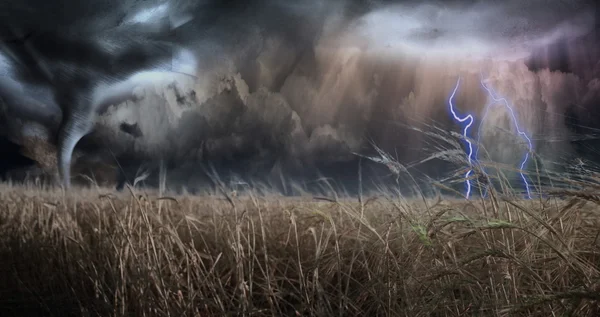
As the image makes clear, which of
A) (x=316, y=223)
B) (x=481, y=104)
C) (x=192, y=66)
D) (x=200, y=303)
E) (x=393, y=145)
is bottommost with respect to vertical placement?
(x=200, y=303)

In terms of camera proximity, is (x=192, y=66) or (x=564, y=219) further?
(x=192, y=66)

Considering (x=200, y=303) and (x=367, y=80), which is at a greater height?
Result: (x=367, y=80)

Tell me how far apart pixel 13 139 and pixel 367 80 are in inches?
89.8

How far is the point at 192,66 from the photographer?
10.1ft

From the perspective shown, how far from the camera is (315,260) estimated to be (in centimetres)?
111

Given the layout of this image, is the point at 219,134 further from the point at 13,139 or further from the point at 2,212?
the point at 13,139

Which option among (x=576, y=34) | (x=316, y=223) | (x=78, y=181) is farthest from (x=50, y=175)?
(x=576, y=34)

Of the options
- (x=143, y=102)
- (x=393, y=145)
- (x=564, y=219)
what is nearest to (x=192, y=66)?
(x=143, y=102)

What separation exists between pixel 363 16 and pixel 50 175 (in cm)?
213

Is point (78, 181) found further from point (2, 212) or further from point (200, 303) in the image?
point (200, 303)

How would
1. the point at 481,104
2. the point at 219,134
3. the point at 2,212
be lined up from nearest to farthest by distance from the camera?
the point at 2,212 → the point at 481,104 → the point at 219,134

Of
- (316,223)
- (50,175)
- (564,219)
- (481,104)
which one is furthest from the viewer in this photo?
(50,175)

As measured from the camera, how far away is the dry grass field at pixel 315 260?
923mm

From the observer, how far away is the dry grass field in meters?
0.92
